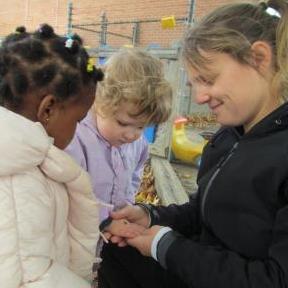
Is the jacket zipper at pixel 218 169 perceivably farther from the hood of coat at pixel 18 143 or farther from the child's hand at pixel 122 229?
the hood of coat at pixel 18 143

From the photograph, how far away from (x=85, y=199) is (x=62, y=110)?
318 millimetres

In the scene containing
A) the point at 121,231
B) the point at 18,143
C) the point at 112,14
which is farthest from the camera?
the point at 112,14

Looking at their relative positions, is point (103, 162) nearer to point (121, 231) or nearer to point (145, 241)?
point (121, 231)

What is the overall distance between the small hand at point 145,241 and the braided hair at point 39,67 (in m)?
0.61

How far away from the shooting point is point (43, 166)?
55.7 inches

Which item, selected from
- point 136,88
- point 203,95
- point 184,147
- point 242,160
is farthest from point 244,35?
point 184,147

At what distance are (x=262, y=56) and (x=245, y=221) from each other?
1.84ft

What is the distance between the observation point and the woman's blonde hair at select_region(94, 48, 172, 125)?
1.97m

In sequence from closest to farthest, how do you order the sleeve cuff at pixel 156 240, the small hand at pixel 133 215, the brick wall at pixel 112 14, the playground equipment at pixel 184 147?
1. the sleeve cuff at pixel 156 240
2. the small hand at pixel 133 215
3. the playground equipment at pixel 184 147
4. the brick wall at pixel 112 14

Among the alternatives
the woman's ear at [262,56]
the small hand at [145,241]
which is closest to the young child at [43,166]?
the small hand at [145,241]

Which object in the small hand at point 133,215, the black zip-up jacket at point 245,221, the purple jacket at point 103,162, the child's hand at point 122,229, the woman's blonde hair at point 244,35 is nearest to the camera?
the black zip-up jacket at point 245,221

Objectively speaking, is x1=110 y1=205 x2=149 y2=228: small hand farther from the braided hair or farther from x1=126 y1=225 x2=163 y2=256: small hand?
the braided hair

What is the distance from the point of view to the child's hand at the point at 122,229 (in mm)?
1827

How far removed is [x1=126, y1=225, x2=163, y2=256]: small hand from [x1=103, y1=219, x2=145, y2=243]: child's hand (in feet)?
0.12
